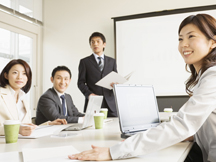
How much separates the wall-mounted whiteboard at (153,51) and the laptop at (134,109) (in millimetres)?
2859

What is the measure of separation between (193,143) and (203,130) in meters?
0.10

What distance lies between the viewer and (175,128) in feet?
3.24

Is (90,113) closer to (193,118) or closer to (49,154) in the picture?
(49,154)

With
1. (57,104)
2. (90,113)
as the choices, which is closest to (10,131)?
(90,113)

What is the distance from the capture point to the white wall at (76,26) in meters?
4.74

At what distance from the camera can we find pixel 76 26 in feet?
16.7

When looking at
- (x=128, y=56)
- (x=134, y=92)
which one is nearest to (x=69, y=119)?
(x=134, y=92)

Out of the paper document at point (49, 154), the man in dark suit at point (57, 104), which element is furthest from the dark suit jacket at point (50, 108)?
the paper document at point (49, 154)

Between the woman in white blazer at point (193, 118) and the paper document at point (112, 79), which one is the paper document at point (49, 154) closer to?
the woman in white blazer at point (193, 118)

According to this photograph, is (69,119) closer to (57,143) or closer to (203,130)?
(57,143)

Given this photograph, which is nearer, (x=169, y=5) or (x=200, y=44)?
(x=200, y=44)

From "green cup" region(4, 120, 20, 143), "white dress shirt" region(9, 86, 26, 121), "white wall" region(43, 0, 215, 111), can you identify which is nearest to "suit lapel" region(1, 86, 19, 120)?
"white dress shirt" region(9, 86, 26, 121)

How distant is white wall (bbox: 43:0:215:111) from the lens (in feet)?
15.5

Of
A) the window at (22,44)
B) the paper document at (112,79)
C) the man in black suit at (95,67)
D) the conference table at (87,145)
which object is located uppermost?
the window at (22,44)
